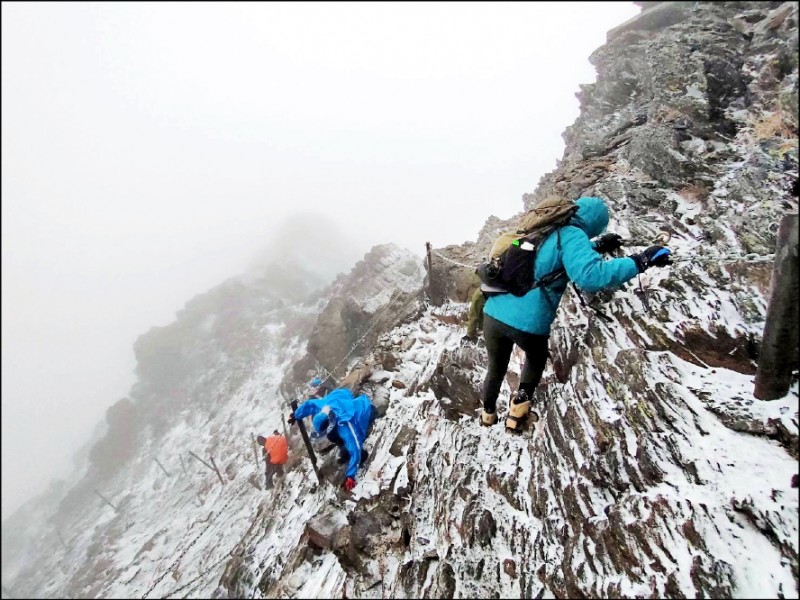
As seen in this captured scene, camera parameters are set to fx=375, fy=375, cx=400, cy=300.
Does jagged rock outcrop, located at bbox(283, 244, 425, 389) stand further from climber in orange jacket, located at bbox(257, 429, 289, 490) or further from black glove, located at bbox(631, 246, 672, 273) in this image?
black glove, located at bbox(631, 246, 672, 273)

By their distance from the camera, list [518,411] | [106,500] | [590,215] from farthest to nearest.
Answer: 1. [106,500]
2. [518,411]
3. [590,215]

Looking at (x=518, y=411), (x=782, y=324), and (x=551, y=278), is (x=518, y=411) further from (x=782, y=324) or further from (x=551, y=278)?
(x=782, y=324)

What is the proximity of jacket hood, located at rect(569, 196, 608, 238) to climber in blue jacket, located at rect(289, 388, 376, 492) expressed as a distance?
7620mm

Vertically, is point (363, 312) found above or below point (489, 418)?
below

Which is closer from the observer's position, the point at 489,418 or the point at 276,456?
the point at 489,418

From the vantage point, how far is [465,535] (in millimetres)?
6629

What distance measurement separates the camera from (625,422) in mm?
5793

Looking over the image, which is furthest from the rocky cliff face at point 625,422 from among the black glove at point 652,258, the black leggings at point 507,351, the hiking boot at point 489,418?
the black glove at point 652,258

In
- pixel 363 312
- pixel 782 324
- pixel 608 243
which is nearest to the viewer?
pixel 782 324

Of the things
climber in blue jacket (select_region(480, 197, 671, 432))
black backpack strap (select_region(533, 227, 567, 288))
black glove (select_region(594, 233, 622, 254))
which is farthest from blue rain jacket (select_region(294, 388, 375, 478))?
black glove (select_region(594, 233, 622, 254))

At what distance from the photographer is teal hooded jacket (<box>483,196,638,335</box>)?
13.0 ft

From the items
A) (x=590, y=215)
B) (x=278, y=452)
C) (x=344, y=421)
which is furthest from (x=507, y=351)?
(x=278, y=452)

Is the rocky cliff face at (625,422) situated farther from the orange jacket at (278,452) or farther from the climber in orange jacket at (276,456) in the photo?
the orange jacket at (278,452)

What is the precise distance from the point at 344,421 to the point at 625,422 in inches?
257
